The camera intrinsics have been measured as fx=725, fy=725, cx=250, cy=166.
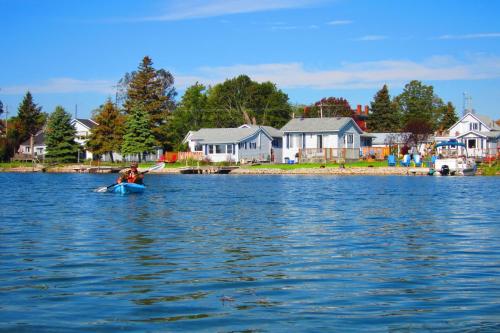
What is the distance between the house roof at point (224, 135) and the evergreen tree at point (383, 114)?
37.4 metres

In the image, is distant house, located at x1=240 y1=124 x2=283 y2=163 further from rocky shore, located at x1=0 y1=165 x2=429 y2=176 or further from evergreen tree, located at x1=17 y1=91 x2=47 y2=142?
evergreen tree, located at x1=17 y1=91 x2=47 y2=142

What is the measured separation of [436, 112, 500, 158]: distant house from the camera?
306ft

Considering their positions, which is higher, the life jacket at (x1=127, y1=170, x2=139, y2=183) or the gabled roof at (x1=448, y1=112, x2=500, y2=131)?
the gabled roof at (x1=448, y1=112, x2=500, y2=131)

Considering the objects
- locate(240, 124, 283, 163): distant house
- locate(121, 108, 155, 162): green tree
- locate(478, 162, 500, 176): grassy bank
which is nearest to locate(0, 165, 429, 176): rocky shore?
locate(121, 108, 155, 162): green tree

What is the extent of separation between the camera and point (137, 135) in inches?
3504

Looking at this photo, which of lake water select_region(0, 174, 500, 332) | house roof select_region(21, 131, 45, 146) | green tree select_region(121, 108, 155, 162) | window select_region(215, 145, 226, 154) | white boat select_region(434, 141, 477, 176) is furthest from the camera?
house roof select_region(21, 131, 45, 146)

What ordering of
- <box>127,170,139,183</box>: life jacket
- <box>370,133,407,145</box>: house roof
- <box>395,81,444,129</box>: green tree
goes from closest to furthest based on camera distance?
<box>127,170,139,183</box>: life jacket, <box>370,133,407,145</box>: house roof, <box>395,81,444,129</box>: green tree

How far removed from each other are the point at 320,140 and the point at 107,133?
26912mm

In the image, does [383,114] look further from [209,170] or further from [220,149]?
[209,170]

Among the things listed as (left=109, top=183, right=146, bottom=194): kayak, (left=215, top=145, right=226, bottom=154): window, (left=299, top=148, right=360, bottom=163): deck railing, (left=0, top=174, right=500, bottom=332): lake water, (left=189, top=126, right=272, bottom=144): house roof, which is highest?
(left=189, top=126, right=272, bottom=144): house roof

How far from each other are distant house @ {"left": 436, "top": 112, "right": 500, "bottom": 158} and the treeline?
4.02m

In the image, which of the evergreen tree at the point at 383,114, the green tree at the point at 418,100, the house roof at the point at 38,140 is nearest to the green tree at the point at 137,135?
the house roof at the point at 38,140

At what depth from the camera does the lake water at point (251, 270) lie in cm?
1137

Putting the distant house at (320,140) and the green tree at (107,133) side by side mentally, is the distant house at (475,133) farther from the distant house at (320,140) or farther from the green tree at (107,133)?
the green tree at (107,133)
